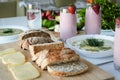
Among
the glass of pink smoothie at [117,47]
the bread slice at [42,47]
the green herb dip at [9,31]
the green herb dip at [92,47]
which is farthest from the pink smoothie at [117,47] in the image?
the green herb dip at [9,31]

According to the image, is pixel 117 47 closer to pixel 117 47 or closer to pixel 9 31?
pixel 117 47

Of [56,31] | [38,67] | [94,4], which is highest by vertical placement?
[94,4]

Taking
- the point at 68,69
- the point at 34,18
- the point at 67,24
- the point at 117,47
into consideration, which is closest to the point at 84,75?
the point at 68,69

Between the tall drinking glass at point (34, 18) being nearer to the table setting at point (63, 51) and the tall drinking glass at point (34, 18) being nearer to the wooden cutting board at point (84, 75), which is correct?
the table setting at point (63, 51)

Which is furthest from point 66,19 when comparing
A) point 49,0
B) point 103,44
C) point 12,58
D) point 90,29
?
point 49,0

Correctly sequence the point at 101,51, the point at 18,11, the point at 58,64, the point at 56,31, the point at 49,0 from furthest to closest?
the point at 18,11, the point at 49,0, the point at 56,31, the point at 101,51, the point at 58,64

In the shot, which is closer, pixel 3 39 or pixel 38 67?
pixel 38 67

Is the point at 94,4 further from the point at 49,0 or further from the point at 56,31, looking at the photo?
the point at 49,0
